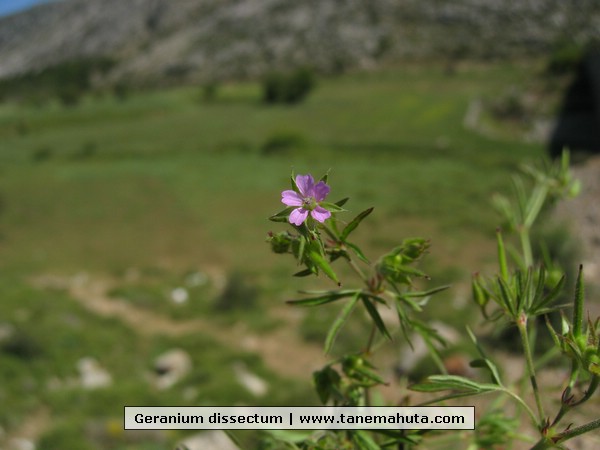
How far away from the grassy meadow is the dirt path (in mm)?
60

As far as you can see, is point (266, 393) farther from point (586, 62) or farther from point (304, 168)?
point (586, 62)

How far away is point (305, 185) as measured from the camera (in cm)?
87

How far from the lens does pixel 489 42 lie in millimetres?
44688

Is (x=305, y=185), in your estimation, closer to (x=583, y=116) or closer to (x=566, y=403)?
(x=566, y=403)

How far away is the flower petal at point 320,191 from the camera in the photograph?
85cm

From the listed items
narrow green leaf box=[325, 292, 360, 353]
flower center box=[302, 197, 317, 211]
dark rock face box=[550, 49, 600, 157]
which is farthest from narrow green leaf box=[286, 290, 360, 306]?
dark rock face box=[550, 49, 600, 157]

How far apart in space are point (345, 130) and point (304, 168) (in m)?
6.18

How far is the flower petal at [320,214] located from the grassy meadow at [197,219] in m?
0.08

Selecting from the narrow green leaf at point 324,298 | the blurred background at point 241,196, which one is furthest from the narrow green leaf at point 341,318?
the blurred background at point 241,196

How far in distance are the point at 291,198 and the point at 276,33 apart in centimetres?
6515

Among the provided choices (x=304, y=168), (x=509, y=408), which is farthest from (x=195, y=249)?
(x=509, y=408)

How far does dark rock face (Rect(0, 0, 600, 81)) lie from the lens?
44878mm

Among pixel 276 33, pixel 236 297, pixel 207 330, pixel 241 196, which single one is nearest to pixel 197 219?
pixel 241 196
